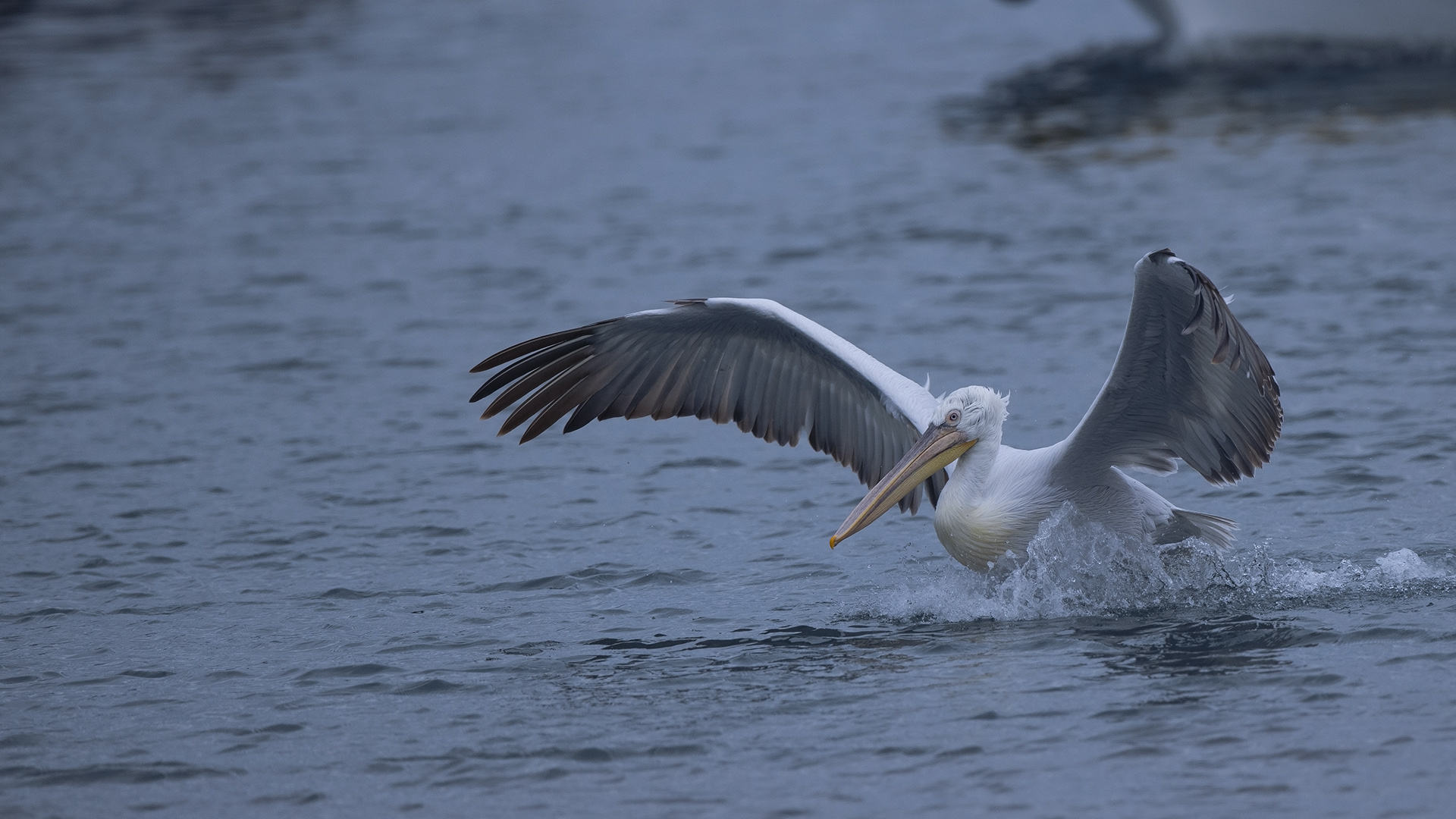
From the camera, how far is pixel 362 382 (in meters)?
12.1

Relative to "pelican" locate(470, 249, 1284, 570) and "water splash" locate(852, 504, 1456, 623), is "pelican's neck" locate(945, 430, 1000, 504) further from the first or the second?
"water splash" locate(852, 504, 1456, 623)

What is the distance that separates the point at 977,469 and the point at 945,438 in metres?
0.21

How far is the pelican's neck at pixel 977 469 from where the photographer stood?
7484mm

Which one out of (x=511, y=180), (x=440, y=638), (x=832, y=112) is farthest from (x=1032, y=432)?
(x=832, y=112)

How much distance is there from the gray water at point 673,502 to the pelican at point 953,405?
256 mm

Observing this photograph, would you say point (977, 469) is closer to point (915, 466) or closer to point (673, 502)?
point (915, 466)

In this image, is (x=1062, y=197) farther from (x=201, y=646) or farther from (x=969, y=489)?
(x=201, y=646)

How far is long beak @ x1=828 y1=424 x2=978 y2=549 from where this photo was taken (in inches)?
293

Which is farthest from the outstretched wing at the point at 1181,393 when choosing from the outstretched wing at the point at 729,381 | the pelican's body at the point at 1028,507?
the outstretched wing at the point at 729,381

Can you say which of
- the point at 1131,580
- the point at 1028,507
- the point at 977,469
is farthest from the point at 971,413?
the point at 1131,580

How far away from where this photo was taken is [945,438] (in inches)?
295

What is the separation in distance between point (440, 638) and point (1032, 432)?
13.3 feet

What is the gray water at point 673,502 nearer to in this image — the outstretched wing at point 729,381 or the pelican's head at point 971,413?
the pelican's head at point 971,413

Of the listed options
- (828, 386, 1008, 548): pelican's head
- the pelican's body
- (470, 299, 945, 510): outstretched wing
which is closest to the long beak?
(828, 386, 1008, 548): pelican's head
